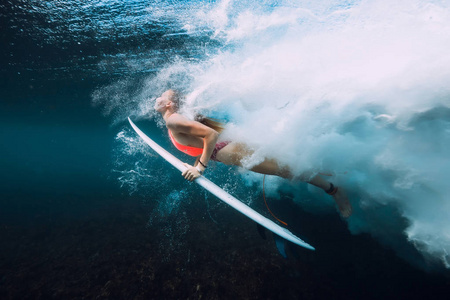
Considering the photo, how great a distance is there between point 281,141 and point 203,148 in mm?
1450

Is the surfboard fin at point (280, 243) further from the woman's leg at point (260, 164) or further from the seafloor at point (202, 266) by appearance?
the woman's leg at point (260, 164)

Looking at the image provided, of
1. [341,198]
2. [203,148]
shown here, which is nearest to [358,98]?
[341,198]

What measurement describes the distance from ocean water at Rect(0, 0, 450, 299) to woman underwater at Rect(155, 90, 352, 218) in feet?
0.64

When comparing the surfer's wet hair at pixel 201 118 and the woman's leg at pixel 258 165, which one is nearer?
the surfer's wet hair at pixel 201 118

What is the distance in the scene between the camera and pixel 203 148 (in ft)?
8.75

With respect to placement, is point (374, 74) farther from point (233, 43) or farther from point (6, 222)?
point (6, 222)

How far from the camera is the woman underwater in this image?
2463mm

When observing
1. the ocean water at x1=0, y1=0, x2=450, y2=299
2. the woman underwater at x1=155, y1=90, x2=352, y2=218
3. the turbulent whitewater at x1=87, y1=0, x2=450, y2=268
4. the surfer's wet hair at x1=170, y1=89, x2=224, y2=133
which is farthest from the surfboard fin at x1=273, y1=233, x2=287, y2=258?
the surfer's wet hair at x1=170, y1=89, x2=224, y2=133

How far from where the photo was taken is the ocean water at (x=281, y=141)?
253 cm

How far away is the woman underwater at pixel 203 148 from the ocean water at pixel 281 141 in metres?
0.20

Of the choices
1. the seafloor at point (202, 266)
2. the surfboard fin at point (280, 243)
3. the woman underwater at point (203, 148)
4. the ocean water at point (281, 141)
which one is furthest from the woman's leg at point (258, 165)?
the seafloor at point (202, 266)

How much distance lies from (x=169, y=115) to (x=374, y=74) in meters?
3.10

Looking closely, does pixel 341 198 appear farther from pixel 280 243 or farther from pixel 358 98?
pixel 358 98

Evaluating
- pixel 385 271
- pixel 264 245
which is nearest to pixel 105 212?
pixel 264 245
